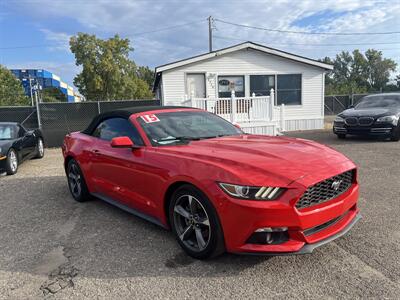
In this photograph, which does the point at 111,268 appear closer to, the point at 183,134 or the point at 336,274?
the point at 183,134

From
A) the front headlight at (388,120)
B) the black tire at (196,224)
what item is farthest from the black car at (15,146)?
the front headlight at (388,120)

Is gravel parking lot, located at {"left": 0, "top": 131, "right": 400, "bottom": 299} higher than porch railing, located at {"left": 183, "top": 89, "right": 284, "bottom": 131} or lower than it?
lower

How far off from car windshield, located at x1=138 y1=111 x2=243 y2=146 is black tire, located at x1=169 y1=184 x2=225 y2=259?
0.84m

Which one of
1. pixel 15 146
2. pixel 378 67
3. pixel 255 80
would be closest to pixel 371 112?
pixel 255 80

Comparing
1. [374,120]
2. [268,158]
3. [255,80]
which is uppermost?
[255,80]

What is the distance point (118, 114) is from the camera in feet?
15.1

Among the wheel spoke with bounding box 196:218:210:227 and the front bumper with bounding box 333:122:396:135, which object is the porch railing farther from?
the wheel spoke with bounding box 196:218:210:227

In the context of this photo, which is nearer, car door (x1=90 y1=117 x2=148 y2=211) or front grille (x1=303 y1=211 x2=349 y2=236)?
front grille (x1=303 y1=211 x2=349 y2=236)

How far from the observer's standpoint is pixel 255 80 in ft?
51.6

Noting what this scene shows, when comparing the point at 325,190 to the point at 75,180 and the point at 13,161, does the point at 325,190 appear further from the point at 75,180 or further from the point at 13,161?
the point at 13,161

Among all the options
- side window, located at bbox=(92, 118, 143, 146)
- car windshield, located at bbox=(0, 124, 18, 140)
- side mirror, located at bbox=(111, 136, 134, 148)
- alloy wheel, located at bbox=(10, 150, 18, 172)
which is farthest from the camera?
car windshield, located at bbox=(0, 124, 18, 140)

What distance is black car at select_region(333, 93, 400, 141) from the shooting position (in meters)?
10.5

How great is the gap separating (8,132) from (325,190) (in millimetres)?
8321

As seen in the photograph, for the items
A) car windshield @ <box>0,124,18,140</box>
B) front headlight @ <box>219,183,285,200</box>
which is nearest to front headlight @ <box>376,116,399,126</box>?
front headlight @ <box>219,183,285,200</box>
